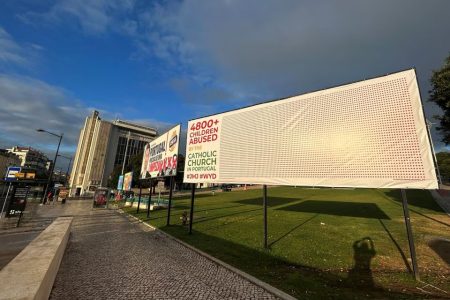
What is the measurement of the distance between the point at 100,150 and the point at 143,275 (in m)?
105

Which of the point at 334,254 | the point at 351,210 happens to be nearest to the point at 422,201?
the point at 351,210

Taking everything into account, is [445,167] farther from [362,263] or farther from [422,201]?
[362,263]

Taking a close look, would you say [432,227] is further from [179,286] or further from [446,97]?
[179,286]

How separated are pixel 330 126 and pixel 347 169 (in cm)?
143

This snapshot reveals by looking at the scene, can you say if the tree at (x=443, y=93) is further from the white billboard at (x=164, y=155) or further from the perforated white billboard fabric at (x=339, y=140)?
the white billboard at (x=164, y=155)

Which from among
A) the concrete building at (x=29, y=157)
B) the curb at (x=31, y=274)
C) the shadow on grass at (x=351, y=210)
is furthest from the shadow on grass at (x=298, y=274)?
the concrete building at (x=29, y=157)

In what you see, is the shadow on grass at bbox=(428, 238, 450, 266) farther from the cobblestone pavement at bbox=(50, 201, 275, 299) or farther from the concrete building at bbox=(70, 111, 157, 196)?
the concrete building at bbox=(70, 111, 157, 196)

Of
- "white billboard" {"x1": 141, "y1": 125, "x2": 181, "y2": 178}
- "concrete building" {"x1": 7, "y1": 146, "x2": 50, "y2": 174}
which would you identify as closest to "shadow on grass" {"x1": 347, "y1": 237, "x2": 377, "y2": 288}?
"white billboard" {"x1": 141, "y1": 125, "x2": 181, "y2": 178}

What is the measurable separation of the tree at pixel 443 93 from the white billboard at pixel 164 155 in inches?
589

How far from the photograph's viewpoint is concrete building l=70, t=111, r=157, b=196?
327 ft

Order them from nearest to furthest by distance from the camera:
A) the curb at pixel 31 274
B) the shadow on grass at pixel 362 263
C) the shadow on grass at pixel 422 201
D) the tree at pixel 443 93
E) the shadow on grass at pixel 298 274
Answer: the curb at pixel 31 274 → the shadow on grass at pixel 298 274 → the shadow on grass at pixel 362 263 → the tree at pixel 443 93 → the shadow on grass at pixel 422 201

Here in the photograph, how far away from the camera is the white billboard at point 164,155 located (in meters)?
15.8

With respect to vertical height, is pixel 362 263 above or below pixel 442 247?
below

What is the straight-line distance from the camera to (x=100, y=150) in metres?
101
